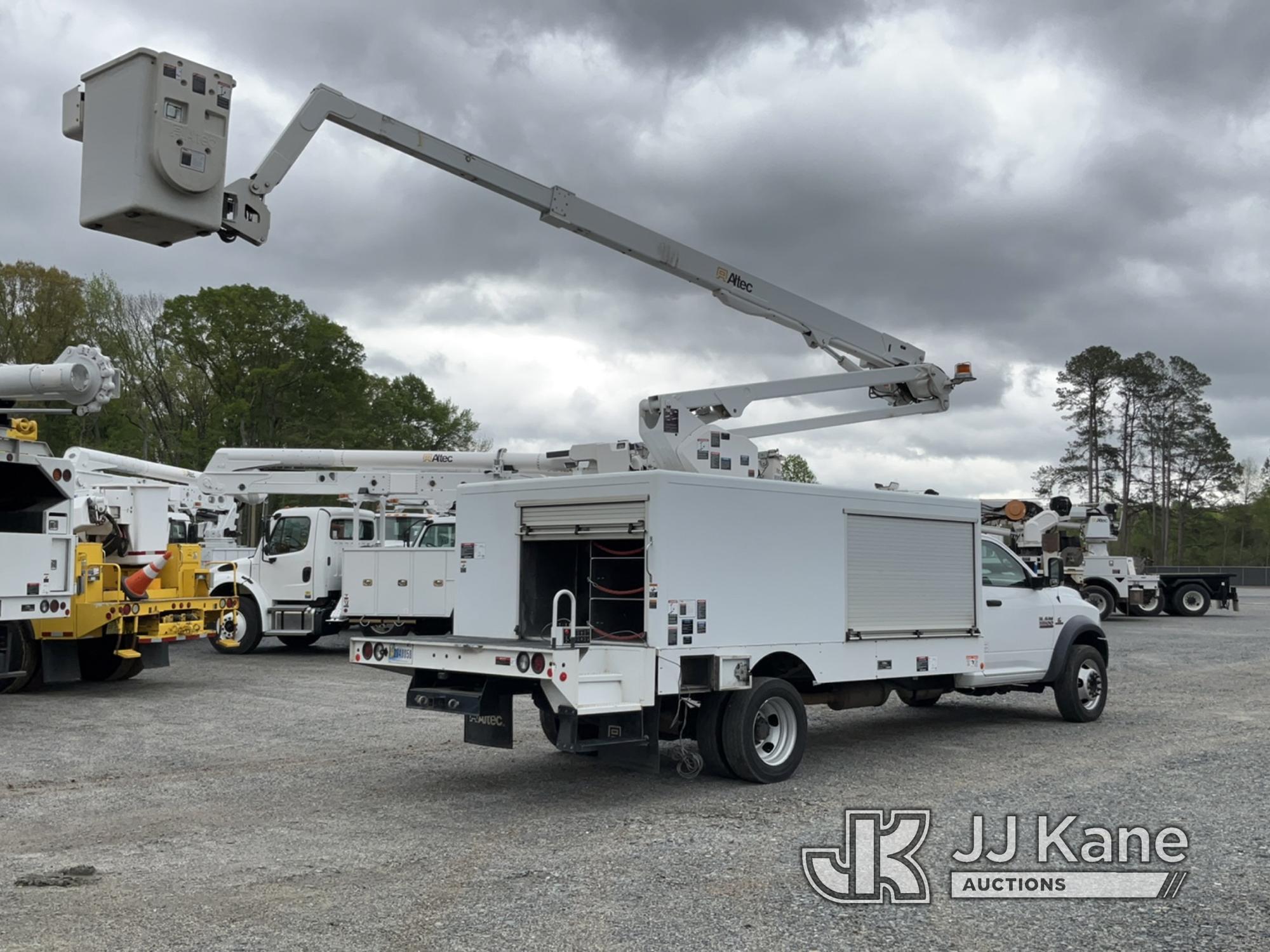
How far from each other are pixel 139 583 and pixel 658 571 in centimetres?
964

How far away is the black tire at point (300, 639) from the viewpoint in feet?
67.7

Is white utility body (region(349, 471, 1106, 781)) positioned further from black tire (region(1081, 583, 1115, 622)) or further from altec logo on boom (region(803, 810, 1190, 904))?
black tire (region(1081, 583, 1115, 622))

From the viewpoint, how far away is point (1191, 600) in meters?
33.1

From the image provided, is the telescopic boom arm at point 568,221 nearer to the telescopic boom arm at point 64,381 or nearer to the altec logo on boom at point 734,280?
the altec logo on boom at point 734,280

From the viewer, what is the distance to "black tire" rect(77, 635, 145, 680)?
15.4 metres

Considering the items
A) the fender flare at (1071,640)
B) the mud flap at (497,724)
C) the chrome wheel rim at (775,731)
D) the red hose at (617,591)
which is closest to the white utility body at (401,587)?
the red hose at (617,591)

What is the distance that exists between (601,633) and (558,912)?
11.7 ft

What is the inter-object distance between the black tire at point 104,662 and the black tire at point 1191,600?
91.7 feet

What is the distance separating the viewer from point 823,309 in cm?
1240

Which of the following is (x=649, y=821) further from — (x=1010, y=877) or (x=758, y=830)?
(x=1010, y=877)

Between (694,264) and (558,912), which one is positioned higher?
(694,264)

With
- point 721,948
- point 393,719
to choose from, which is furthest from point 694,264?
point 721,948

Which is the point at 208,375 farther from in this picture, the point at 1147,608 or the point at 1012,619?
the point at 1012,619

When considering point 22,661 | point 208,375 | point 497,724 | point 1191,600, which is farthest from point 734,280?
point 208,375
